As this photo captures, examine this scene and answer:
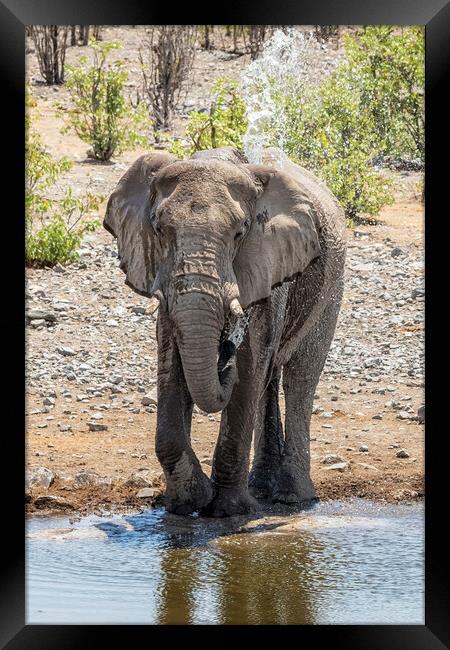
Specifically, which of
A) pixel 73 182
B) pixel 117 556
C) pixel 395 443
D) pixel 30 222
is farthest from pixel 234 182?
pixel 73 182

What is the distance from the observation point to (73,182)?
15.4 metres

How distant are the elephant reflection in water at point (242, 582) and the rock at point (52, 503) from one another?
0.99 meters

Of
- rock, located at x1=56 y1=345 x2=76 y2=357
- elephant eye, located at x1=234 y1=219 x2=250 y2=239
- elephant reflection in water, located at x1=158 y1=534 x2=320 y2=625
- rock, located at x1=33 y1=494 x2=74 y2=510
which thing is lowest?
elephant reflection in water, located at x1=158 y1=534 x2=320 y2=625

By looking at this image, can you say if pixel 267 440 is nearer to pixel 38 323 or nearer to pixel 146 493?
pixel 146 493

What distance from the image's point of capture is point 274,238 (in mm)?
7535

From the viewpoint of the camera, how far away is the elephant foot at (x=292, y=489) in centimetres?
841

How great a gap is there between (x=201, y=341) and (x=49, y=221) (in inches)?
292

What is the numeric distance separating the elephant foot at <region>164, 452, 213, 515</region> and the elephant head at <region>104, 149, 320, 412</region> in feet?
1.73

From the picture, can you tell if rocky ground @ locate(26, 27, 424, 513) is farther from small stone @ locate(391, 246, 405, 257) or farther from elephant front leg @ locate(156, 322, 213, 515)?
elephant front leg @ locate(156, 322, 213, 515)

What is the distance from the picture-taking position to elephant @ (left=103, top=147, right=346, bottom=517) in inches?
273

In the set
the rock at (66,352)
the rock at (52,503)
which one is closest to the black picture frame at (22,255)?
the rock at (52,503)

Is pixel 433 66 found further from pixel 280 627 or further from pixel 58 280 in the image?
pixel 58 280

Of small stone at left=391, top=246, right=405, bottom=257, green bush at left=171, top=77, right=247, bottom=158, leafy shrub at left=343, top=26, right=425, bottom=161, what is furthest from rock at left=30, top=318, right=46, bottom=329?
leafy shrub at left=343, top=26, right=425, bottom=161

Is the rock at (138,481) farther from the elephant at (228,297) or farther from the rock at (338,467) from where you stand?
the rock at (338,467)
